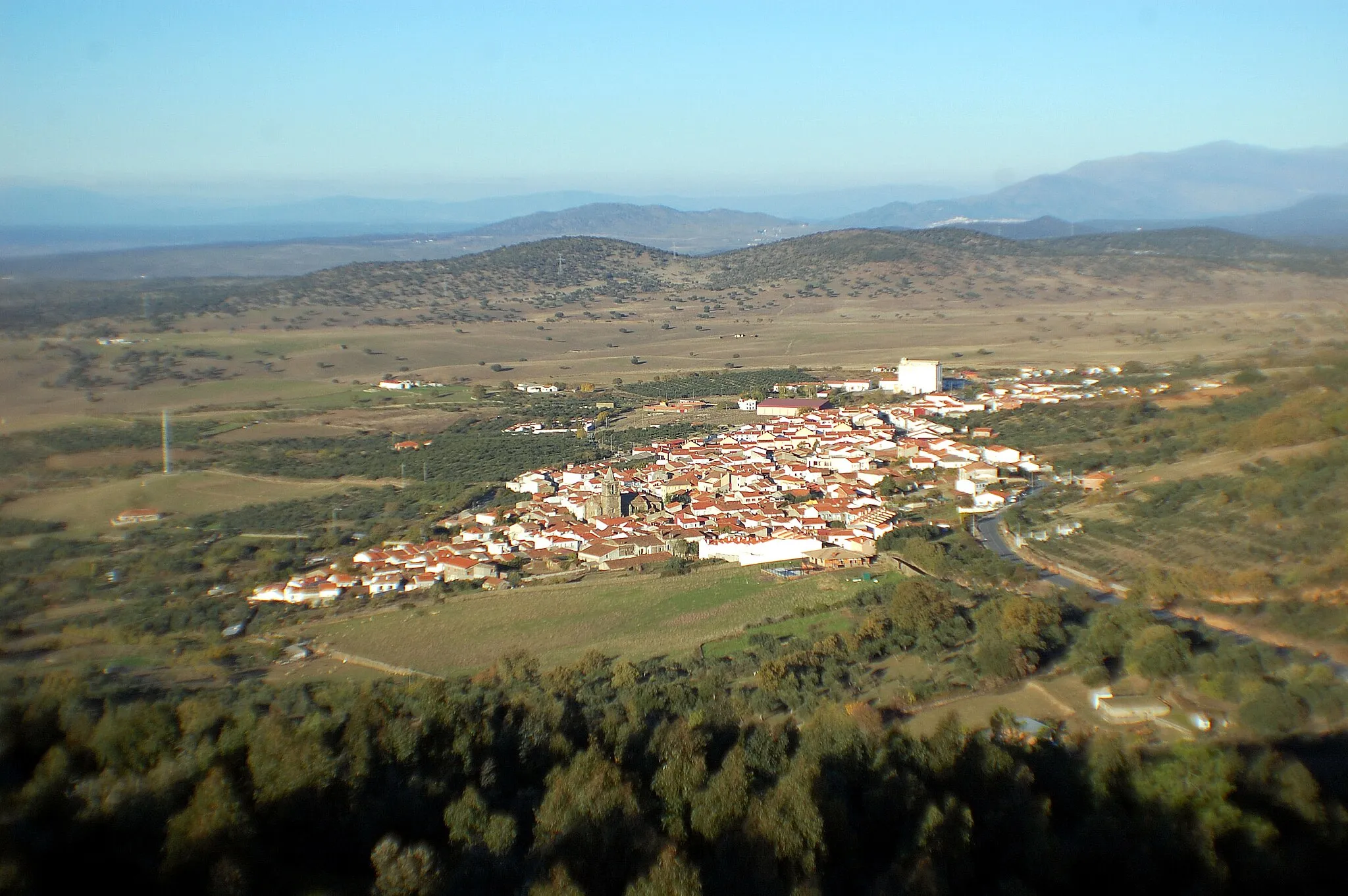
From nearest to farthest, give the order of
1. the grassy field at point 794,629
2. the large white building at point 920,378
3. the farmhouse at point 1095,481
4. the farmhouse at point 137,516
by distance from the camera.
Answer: the grassy field at point 794,629
the farmhouse at point 137,516
the farmhouse at point 1095,481
the large white building at point 920,378

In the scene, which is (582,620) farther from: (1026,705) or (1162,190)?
(1162,190)

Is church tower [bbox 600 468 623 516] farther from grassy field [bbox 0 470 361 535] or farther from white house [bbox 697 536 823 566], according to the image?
grassy field [bbox 0 470 361 535]

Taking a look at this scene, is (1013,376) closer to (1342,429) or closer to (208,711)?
(1342,429)

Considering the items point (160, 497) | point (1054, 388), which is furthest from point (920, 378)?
point (160, 497)

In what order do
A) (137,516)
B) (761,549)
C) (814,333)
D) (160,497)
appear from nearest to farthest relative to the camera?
1. (137,516)
2. (761,549)
3. (160,497)
4. (814,333)

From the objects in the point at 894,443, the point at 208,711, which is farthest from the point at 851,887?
the point at 894,443

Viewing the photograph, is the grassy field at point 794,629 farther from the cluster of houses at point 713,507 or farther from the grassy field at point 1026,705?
the cluster of houses at point 713,507

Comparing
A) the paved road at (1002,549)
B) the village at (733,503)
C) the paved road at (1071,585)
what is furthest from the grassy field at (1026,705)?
the village at (733,503)

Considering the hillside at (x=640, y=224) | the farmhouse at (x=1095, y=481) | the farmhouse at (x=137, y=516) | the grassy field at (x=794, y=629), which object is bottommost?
the hillside at (x=640, y=224)

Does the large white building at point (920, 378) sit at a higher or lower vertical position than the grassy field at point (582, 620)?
lower
